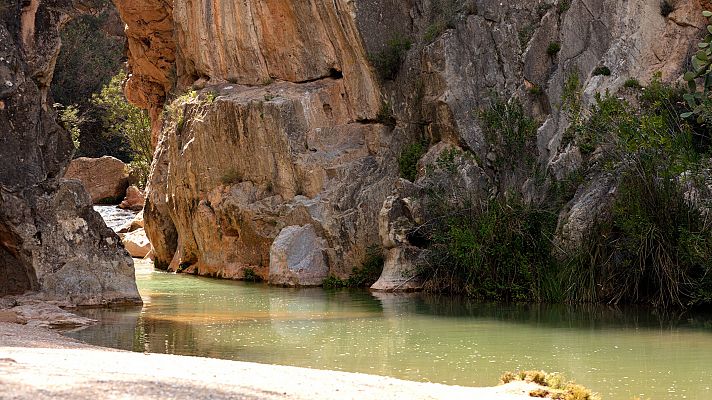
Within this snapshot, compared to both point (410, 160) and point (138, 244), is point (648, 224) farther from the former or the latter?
point (138, 244)

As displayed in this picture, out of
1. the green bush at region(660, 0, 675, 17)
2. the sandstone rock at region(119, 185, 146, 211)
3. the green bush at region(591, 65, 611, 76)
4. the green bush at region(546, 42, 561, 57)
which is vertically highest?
the green bush at region(660, 0, 675, 17)

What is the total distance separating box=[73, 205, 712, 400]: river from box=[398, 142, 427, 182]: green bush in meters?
4.01

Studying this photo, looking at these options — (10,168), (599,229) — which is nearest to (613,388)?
(599,229)

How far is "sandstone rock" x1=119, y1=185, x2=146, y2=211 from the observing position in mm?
38656

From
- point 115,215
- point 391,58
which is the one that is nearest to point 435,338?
point 391,58

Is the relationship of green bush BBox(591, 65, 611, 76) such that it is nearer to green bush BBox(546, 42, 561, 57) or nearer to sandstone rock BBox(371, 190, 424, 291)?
green bush BBox(546, 42, 561, 57)

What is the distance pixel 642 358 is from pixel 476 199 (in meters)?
8.55

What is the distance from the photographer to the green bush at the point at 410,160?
22594 mm

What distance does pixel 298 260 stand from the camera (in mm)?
22703

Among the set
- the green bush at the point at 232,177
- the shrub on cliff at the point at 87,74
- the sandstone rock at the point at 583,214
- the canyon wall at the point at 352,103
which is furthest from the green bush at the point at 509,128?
the shrub on cliff at the point at 87,74

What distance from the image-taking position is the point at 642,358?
435 inches

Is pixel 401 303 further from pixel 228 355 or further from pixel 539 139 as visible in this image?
pixel 228 355

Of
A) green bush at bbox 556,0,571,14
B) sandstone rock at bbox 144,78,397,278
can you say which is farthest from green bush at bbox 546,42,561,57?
sandstone rock at bbox 144,78,397,278

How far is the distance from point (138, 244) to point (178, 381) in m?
26.7
